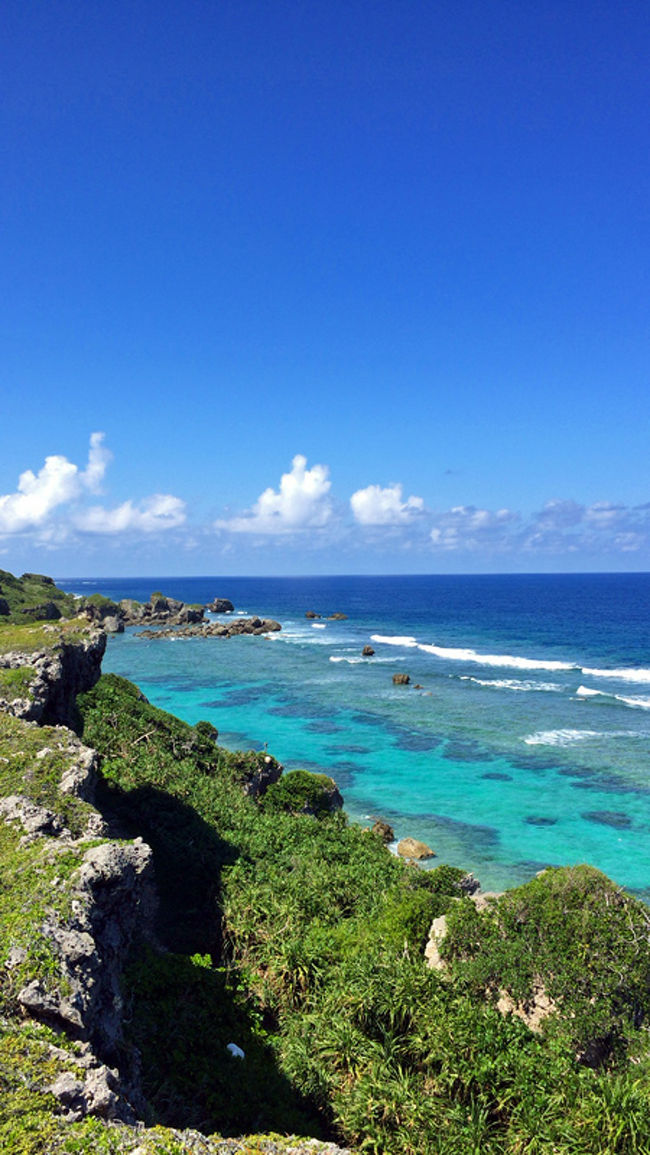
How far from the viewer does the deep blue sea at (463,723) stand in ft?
116

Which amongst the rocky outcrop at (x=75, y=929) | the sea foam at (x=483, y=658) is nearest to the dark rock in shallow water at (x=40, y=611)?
the sea foam at (x=483, y=658)

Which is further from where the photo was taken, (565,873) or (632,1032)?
(565,873)

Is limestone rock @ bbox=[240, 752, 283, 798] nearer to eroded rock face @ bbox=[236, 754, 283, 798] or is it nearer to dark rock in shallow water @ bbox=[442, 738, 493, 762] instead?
eroded rock face @ bbox=[236, 754, 283, 798]

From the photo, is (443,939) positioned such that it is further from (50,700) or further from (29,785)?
(50,700)

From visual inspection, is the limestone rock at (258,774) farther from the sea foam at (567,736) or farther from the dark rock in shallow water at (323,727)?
the sea foam at (567,736)

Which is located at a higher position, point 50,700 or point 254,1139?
point 50,700

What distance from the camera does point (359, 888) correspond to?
2044cm

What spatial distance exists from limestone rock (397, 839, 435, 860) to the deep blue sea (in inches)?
34.4

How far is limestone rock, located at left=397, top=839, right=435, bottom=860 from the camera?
103ft

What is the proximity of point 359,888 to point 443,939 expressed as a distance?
433 centimetres

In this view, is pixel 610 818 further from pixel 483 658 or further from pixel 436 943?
pixel 483 658

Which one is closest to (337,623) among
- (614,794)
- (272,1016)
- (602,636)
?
(602,636)

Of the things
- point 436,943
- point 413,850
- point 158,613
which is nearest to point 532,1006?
point 436,943

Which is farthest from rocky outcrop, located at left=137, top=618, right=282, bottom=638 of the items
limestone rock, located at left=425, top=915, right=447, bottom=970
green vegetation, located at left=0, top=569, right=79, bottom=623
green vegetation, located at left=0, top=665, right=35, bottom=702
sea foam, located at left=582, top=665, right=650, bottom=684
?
limestone rock, located at left=425, top=915, right=447, bottom=970
